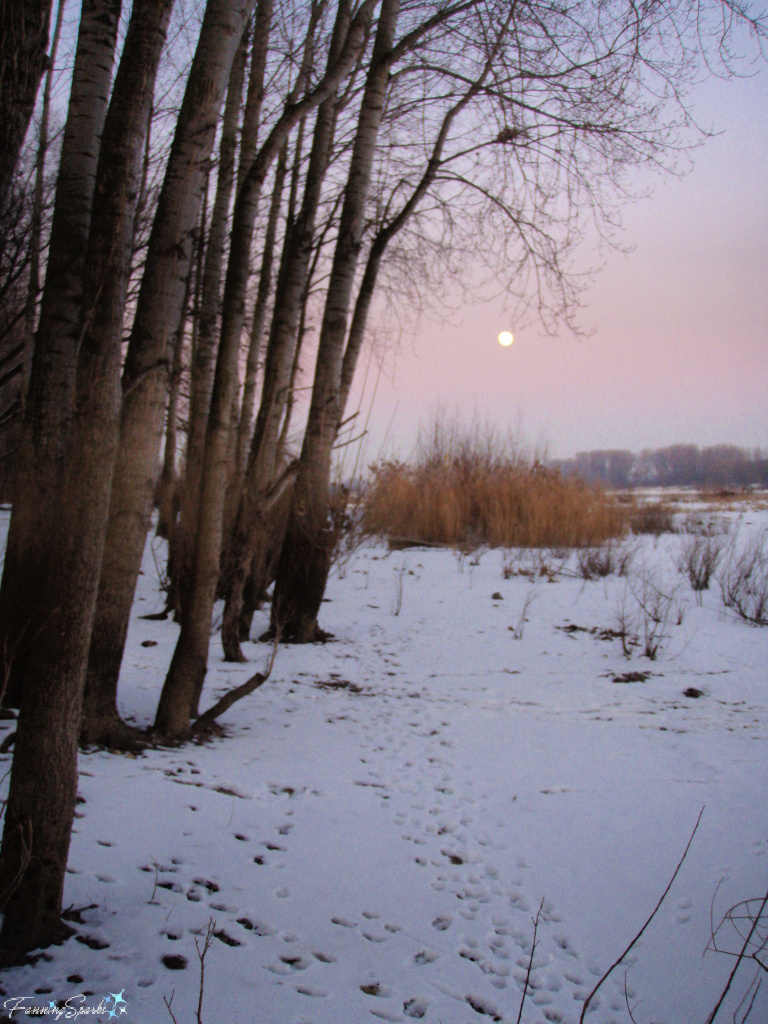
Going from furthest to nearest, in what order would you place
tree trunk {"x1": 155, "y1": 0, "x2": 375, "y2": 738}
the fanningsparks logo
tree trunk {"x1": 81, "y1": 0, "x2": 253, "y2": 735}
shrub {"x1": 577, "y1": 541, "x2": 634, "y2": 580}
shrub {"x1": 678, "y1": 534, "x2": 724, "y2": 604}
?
shrub {"x1": 577, "y1": 541, "x2": 634, "y2": 580} < shrub {"x1": 678, "y1": 534, "x2": 724, "y2": 604} < tree trunk {"x1": 155, "y1": 0, "x2": 375, "y2": 738} < tree trunk {"x1": 81, "y1": 0, "x2": 253, "y2": 735} < the fanningsparks logo

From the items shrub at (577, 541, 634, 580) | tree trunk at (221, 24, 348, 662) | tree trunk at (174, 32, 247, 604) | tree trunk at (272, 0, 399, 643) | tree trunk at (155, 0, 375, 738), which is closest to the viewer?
tree trunk at (155, 0, 375, 738)

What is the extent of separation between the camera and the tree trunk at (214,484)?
9.31 ft

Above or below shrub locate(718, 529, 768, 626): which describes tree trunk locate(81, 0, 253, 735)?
above

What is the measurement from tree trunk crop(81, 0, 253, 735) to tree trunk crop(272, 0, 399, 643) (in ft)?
7.98

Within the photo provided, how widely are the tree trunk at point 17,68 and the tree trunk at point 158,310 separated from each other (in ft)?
3.05

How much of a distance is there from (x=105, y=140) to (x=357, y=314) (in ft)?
14.6

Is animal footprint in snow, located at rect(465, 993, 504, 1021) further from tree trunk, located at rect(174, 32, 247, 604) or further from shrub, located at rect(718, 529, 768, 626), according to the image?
shrub, located at rect(718, 529, 768, 626)

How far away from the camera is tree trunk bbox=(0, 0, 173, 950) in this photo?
4.43 ft

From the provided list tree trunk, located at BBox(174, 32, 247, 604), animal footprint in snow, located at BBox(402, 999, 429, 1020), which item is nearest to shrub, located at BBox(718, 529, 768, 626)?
tree trunk, located at BBox(174, 32, 247, 604)

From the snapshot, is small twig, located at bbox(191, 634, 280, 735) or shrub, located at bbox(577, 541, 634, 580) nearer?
small twig, located at bbox(191, 634, 280, 735)

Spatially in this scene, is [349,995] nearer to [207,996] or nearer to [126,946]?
[207,996]

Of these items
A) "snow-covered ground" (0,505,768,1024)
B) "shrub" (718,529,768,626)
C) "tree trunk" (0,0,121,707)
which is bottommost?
"snow-covered ground" (0,505,768,1024)

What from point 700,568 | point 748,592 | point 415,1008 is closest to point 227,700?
point 415,1008

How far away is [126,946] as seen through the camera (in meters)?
1.39
